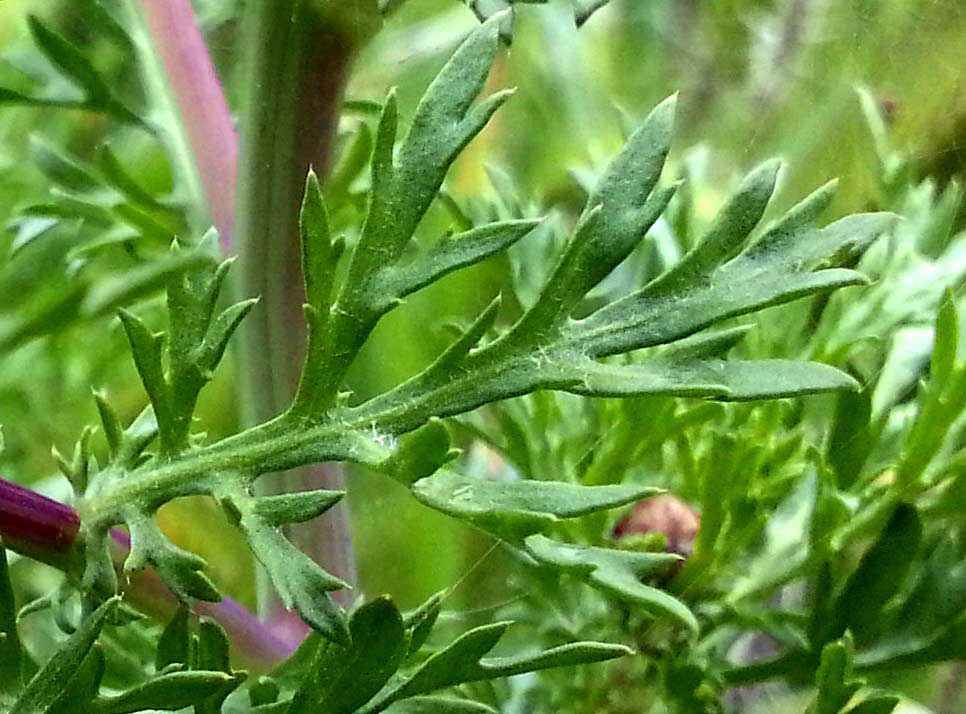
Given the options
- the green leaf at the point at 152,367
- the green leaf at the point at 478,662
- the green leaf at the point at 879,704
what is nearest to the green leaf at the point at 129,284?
the green leaf at the point at 152,367

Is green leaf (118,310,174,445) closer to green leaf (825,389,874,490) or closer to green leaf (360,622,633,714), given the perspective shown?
green leaf (360,622,633,714)

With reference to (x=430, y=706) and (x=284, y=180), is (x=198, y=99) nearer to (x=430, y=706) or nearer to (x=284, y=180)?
(x=284, y=180)

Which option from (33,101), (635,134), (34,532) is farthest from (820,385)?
(33,101)

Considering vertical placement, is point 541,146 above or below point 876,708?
above

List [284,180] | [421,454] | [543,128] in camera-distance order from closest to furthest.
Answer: [421,454] < [284,180] < [543,128]

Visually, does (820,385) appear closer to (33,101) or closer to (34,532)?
(34,532)

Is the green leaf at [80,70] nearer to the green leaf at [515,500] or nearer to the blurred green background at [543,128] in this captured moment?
the blurred green background at [543,128]

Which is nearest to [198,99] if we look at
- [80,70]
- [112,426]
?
[80,70]
